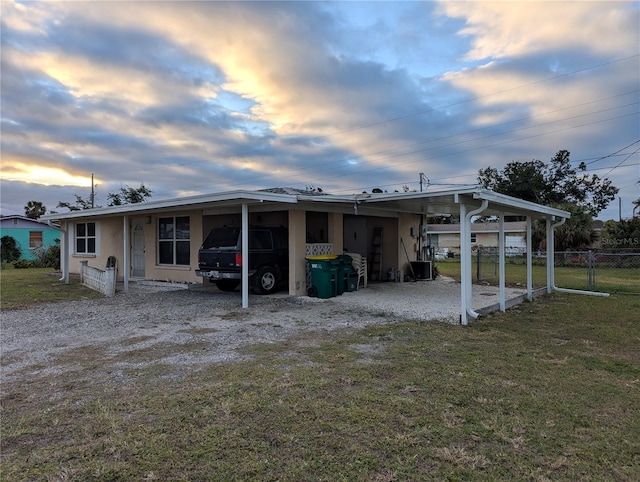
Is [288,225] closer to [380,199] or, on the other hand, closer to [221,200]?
[221,200]

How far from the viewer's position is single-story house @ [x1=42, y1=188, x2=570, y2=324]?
8898 mm

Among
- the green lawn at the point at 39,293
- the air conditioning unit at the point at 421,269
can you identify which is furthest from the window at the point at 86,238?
the air conditioning unit at the point at 421,269

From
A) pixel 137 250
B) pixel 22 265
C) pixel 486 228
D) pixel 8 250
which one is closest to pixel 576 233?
pixel 486 228

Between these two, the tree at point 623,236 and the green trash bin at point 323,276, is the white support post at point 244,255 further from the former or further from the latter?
the tree at point 623,236

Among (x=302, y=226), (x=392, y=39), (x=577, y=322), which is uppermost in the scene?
(x=392, y=39)

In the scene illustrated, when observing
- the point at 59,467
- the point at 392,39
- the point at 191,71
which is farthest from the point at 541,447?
the point at 191,71

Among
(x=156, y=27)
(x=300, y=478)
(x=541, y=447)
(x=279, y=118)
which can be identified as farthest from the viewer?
(x=279, y=118)

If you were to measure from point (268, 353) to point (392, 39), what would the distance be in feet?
35.2

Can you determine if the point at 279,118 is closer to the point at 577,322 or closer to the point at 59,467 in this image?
the point at 577,322

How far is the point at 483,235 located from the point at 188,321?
35918 millimetres

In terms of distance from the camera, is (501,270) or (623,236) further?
(623,236)

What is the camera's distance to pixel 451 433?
10.0ft

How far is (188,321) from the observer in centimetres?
758
